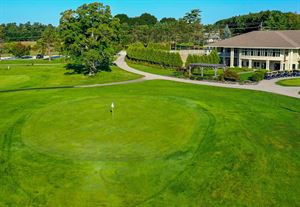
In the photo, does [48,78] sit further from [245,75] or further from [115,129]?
[115,129]

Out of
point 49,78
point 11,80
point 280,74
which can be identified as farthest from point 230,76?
point 11,80

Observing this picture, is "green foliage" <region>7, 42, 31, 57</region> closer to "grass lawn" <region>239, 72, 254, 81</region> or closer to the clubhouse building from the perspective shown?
the clubhouse building

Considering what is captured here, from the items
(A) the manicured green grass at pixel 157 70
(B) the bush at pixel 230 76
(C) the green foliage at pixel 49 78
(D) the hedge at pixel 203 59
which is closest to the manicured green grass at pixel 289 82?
(B) the bush at pixel 230 76

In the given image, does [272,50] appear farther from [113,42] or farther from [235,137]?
[235,137]

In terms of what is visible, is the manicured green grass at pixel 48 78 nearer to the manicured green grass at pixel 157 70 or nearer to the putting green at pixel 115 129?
the manicured green grass at pixel 157 70

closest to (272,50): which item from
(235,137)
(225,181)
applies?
(235,137)

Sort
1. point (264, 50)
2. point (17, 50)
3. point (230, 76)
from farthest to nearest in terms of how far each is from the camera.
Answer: point (17, 50) < point (264, 50) < point (230, 76)
